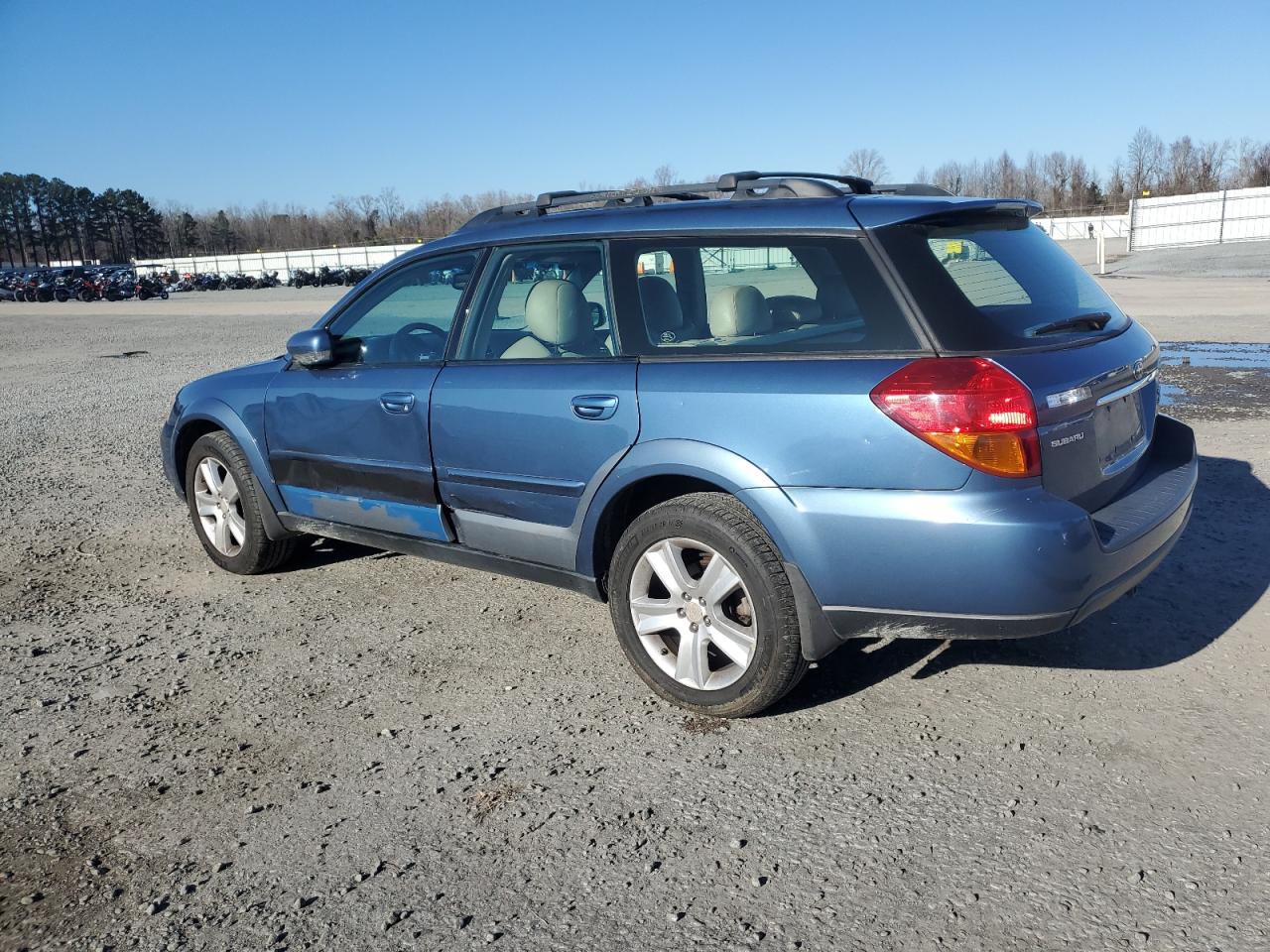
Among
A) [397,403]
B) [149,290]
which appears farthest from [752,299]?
[149,290]


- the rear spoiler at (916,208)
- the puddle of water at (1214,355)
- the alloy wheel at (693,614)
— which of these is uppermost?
the rear spoiler at (916,208)

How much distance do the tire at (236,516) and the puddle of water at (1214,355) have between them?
9.04 meters

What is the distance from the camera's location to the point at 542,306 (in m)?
4.06

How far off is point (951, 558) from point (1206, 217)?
50.0 metres

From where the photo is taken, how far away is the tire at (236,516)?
513cm

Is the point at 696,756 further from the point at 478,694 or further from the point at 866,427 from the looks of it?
the point at 866,427

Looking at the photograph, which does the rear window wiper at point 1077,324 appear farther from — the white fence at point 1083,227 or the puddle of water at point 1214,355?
the white fence at point 1083,227

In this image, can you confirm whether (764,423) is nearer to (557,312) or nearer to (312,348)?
(557,312)

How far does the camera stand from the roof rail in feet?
12.1

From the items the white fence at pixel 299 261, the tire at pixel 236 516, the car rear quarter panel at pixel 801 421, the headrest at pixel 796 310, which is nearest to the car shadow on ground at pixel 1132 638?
the car rear quarter panel at pixel 801 421

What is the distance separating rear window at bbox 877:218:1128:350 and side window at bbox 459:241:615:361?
1.14 metres

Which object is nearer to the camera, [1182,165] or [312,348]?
[312,348]

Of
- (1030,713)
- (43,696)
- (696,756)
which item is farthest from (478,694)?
(1030,713)

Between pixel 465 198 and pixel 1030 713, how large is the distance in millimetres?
147767
